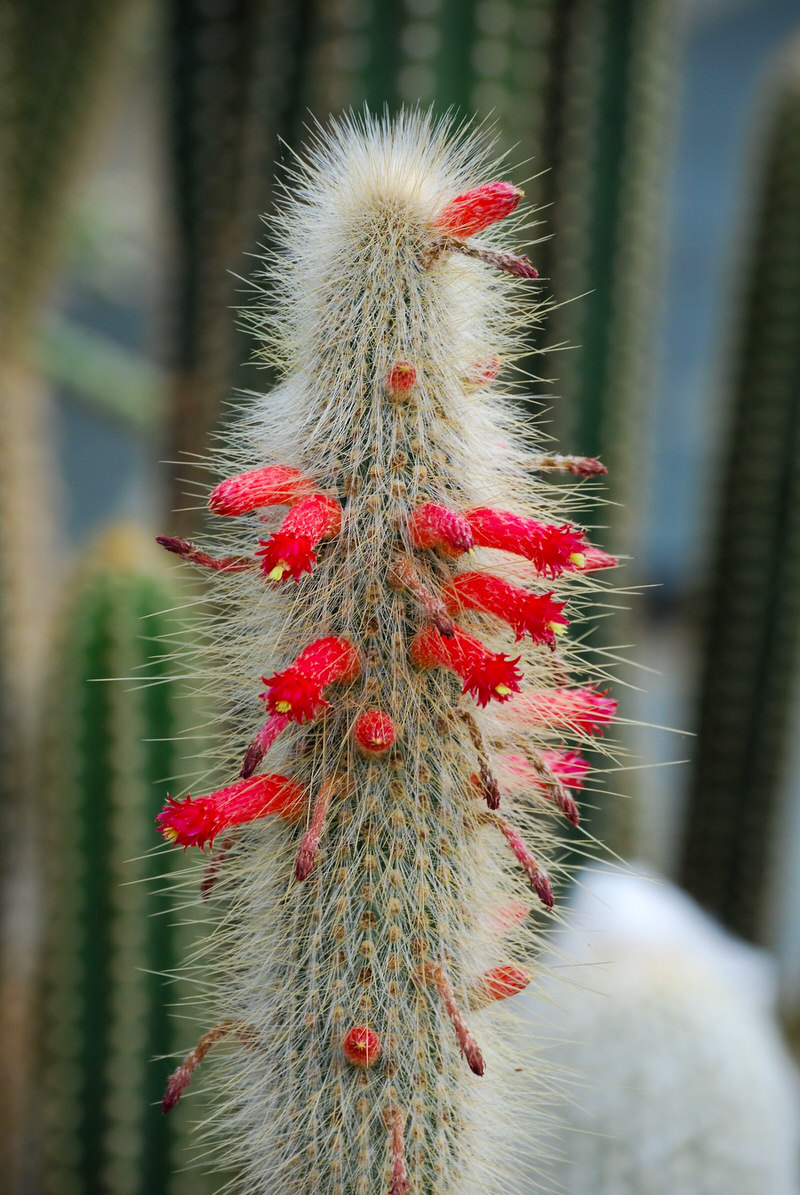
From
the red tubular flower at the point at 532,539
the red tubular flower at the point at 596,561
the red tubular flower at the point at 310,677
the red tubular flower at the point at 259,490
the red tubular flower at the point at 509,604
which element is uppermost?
the red tubular flower at the point at 259,490

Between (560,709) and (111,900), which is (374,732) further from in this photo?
(111,900)

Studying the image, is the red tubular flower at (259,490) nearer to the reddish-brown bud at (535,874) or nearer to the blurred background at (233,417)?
the blurred background at (233,417)

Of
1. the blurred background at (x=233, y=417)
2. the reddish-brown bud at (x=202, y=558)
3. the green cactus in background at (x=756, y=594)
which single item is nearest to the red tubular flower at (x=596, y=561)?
the blurred background at (x=233, y=417)

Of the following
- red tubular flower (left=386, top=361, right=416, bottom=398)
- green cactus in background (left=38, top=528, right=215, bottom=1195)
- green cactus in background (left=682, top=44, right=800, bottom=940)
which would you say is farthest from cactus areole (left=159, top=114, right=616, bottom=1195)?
green cactus in background (left=682, top=44, right=800, bottom=940)

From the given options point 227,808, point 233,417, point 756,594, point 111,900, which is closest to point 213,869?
point 227,808

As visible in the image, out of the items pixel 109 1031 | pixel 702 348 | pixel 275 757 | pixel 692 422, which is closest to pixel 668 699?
pixel 692 422

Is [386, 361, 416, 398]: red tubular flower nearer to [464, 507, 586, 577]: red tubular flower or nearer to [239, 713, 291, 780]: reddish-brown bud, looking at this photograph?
[464, 507, 586, 577]: red tubular flower
